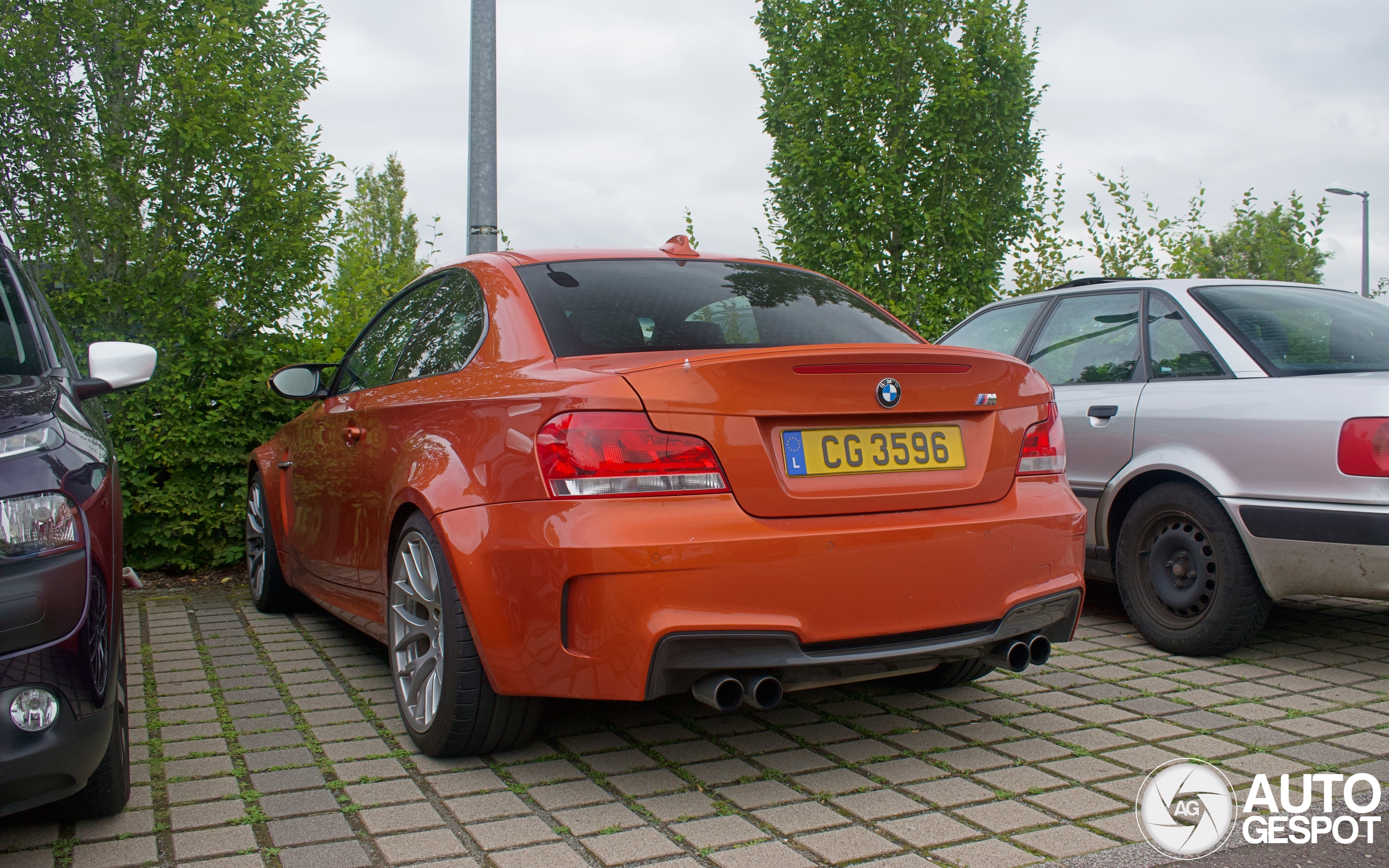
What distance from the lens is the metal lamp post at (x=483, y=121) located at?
7156 millimetres

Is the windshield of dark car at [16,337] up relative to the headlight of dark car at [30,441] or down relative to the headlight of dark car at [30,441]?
up

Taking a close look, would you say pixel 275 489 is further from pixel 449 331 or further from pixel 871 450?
pixel 871 450

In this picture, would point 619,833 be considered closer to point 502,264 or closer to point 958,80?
point 502,264

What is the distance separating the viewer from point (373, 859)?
8.48ft

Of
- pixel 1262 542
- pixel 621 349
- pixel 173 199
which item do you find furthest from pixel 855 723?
pixel 173 199

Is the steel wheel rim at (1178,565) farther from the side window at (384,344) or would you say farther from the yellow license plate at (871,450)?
the side window at (384,344)

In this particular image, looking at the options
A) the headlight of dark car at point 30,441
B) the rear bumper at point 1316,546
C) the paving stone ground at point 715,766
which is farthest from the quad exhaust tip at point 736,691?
the rear bumper at point 1316,546

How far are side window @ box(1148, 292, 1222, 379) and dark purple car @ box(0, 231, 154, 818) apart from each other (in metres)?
4.09

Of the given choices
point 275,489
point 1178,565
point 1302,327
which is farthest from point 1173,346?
point 275,489

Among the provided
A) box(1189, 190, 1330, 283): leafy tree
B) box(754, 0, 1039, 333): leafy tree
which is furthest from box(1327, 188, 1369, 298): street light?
box(754, 0, 1039, 333): leafy tree

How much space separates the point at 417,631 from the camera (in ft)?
11.1

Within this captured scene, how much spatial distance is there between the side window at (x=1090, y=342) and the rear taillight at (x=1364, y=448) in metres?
1.15

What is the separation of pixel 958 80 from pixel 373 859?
1023cm

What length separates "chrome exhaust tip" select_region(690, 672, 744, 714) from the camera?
269 centimetres
